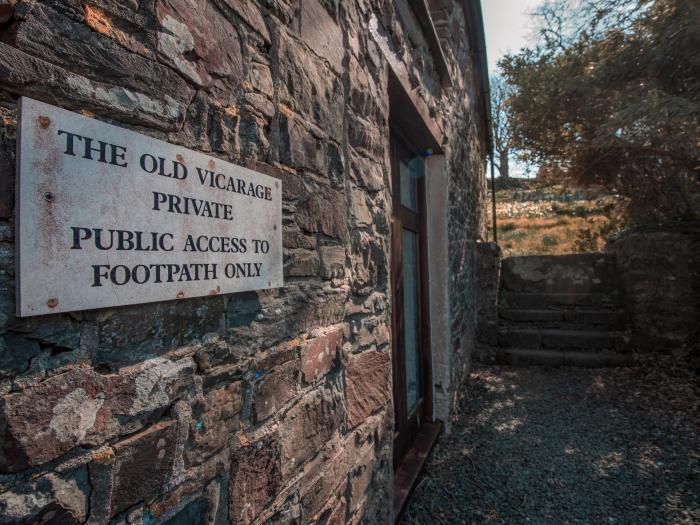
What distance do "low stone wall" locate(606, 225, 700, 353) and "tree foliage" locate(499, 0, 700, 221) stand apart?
2.00 ft

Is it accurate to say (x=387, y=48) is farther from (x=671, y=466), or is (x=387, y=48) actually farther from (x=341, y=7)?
(x=671, y=466)

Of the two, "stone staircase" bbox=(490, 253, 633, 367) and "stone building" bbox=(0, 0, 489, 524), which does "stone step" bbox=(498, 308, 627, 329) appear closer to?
"stone staircase" bbox=(490, 253, 633, 367)

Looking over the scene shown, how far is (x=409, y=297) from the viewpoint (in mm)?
3248

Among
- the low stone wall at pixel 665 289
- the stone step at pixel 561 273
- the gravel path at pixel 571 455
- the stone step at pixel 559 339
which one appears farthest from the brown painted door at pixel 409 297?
the stone step at pixel 561 273

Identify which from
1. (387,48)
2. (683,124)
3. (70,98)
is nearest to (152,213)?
(70,98)

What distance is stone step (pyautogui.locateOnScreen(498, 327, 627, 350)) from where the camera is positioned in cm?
519

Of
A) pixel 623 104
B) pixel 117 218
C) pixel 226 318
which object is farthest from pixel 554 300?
pixel 117 218

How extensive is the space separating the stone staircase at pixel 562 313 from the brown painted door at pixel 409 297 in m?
2.50

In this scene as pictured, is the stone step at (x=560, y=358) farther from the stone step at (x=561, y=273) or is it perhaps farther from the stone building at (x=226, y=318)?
the stone building at (x=226, y=318)

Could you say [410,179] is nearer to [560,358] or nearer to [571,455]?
[571,455]

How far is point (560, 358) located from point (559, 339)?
1.04ft

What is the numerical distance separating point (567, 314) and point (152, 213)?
6.06 meters

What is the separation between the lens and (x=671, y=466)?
9.40ft

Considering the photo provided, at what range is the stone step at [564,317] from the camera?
17.8 ft
